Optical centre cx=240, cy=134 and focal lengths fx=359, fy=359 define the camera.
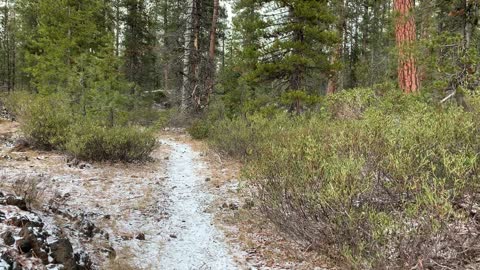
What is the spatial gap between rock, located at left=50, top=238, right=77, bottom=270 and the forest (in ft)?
0.05

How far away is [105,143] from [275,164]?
5243 millimetres

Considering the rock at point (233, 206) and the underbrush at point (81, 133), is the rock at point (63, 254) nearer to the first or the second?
the rock at point (233, 206)

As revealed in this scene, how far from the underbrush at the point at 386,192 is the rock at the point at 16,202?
2590 mm

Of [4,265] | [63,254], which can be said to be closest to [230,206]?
[63,254]

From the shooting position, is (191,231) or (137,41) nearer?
(191,231)

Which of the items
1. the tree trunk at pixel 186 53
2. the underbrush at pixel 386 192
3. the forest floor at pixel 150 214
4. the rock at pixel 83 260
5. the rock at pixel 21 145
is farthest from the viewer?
the tree trunk at pixel 186 53

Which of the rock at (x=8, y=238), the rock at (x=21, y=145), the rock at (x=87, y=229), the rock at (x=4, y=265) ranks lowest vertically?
the rock at (x=87, y=229)

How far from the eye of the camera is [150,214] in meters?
5.48

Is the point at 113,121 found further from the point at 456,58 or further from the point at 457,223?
the point at 457,223

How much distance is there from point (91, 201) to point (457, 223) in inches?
197

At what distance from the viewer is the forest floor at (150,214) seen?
4078mm

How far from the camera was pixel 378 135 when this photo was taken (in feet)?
14.0

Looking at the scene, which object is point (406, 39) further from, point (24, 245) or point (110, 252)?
point (24, 245)

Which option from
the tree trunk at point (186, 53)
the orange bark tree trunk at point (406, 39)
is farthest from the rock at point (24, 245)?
the tree trunk at point (186, 53)
